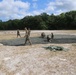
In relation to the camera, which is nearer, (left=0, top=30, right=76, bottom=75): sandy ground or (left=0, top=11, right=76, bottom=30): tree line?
(left=0, top=30, right=76, bottom=75): sandy ground

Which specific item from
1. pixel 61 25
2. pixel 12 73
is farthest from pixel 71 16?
pixel 12 73

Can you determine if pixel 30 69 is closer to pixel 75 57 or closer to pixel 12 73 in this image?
pixel 12 73

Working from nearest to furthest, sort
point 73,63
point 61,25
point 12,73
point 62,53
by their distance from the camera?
point 12,73
point 73,63
point 62,53
point 61,25

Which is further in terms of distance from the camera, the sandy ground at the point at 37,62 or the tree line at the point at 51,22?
the tree line at the point at 51,22

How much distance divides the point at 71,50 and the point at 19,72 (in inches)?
291

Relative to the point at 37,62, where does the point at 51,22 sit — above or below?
above

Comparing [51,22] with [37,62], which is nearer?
[37,62]

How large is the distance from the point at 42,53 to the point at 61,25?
8947cm

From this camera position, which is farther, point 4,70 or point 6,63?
point 6,63

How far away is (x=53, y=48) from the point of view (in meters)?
22.3

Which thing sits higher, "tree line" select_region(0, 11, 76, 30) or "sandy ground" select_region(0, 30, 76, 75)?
"tree line" select_region(0, 11, 76, 30)

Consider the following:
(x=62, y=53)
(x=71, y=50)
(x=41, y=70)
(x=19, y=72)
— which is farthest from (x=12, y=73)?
(x=71, y=50)

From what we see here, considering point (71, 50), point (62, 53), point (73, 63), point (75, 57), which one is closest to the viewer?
point (73, 63)

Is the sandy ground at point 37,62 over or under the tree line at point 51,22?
under
